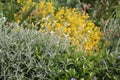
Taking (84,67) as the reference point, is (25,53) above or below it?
above

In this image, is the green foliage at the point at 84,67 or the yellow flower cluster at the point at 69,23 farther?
the yellow flower cluster at the point at 69,23

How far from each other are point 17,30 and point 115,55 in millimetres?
983

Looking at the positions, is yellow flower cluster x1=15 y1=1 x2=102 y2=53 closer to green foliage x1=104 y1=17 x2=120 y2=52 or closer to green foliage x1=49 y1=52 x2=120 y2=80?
green foliage x1=104 y1=17 x2=120 y2=52

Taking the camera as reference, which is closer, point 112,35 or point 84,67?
point 84,67

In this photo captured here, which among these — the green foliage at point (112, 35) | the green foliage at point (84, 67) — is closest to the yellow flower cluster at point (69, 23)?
the green foliage at point (112, 35)

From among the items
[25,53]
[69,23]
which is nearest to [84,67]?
[25,53]

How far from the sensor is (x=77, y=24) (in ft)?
14.1

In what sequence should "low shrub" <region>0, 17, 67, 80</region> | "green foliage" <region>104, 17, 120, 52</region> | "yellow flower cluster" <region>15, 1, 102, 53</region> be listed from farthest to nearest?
"green foliage" <region>104, 17, 120, 52</region> < "yellow flower cluster" <region>15, 1, 102, 53</region> < "low shrub" <region>0, 17, 67, 80</region>

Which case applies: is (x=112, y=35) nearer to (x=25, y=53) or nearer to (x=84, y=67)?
(x=84, y=67)

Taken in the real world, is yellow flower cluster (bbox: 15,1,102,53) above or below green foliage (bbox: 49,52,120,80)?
above

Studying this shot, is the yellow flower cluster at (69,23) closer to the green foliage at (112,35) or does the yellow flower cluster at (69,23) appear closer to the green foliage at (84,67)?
the green foliage at (112,35)

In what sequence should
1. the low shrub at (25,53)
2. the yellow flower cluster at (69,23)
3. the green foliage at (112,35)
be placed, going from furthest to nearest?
the green foliage at (112,35) < the yellow flower cluster at (69,23) < the low shrub at (25,53)

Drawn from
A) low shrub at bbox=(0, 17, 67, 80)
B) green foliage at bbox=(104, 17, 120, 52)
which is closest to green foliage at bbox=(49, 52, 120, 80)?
low shrub at bbox=(0, 17, 67, 80)

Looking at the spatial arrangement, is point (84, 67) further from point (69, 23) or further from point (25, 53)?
point (69, 23)
